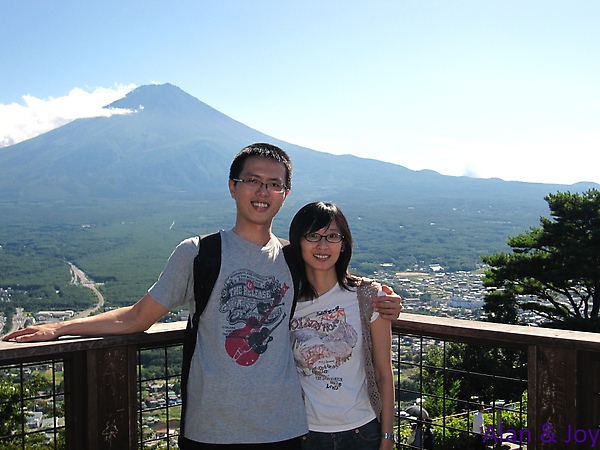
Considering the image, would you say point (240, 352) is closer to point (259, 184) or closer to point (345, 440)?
point (345, 440)

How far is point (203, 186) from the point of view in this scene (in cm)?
11969

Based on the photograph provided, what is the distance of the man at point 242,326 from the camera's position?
6.45ft

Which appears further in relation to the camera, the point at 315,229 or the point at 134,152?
the point at 134,152

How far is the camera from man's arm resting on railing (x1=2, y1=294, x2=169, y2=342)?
2125 millimetres

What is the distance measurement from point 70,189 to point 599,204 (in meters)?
101

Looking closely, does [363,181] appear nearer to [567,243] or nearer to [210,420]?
[567,243]

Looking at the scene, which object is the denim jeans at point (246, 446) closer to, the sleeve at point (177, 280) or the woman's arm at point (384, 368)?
the woman's arm at point (384, 368)

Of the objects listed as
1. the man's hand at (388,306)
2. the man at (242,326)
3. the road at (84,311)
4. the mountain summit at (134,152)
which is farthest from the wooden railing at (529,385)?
the mountain summit at (134,152)

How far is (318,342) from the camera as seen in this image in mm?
2137

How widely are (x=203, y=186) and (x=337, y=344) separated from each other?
392ft

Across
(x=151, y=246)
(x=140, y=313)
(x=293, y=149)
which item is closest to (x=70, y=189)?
(x=151, y=246)

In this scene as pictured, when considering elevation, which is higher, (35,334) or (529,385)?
(35,334)

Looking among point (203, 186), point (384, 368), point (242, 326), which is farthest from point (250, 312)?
point (203, 186)

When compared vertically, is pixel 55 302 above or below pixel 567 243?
below
